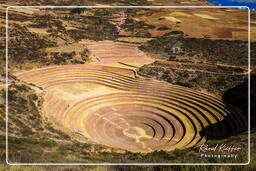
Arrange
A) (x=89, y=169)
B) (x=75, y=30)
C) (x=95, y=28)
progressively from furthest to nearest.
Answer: (x=95, y=28)
(x=75, y=30)
(x=89, y=169)

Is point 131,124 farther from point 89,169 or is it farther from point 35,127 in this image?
point 89,169

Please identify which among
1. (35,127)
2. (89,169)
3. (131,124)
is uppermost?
(89,169)

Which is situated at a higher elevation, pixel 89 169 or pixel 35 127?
pixel 89 169

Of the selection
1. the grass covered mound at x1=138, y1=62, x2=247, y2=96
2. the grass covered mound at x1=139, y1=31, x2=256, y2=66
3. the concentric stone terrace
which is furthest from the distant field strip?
the concentric stone terrace

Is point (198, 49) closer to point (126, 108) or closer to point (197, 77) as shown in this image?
point (197, 77)

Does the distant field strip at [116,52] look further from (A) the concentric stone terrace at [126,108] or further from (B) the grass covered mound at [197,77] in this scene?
(A) the concentric stone terrace at [126,108]

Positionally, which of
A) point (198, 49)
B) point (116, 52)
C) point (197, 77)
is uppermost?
point (198, 49)

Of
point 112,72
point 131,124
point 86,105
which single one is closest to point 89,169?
point 131,124

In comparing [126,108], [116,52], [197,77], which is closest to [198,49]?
[197,77]
